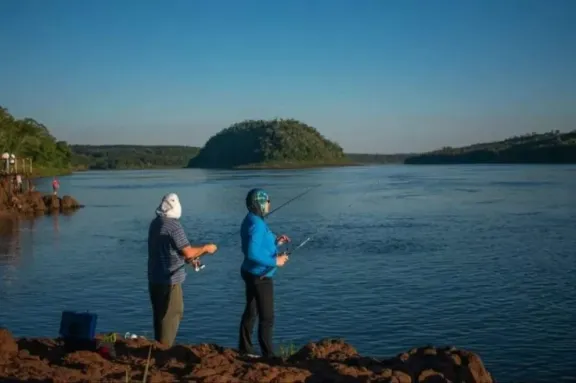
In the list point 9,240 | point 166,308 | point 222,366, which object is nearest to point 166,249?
point 166,308

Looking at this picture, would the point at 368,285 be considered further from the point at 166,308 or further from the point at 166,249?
the point at 166,249

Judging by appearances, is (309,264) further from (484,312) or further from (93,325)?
(93,325)

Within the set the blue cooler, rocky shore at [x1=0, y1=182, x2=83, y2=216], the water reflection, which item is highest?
the blue cooler

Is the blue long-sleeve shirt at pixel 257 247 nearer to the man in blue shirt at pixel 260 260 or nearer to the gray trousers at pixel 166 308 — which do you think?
the man in blue shirt at pixel 260 260

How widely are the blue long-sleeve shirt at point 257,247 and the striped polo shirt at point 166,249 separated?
2.34 ft

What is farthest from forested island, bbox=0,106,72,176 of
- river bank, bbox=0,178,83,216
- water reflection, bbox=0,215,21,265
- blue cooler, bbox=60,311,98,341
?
blue cooler, bbox=60,311,98,341

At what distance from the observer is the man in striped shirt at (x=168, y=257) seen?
25.6 ft

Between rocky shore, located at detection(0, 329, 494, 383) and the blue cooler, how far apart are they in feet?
0.65

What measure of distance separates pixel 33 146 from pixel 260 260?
3872 inches

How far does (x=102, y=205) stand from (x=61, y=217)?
356 inches

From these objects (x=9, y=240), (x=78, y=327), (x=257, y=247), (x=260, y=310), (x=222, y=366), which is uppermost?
(x=257, y=247)

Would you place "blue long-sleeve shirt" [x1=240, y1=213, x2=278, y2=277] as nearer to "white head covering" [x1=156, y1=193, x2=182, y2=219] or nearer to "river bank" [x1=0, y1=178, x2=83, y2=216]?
"white head covering" [x1=156, y1=193, x2=182, y2=219]

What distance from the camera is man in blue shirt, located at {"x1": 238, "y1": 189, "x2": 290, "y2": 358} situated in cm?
808

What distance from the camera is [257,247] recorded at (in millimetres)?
8078
